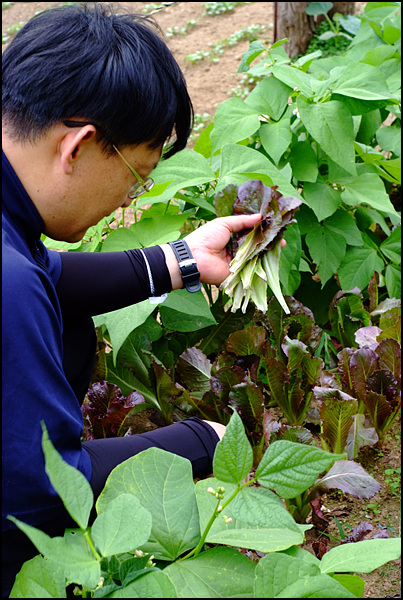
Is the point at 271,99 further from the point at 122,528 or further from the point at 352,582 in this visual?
the point at 122,528

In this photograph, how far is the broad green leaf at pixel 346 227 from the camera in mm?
2242

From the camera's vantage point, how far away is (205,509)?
100 centimetres

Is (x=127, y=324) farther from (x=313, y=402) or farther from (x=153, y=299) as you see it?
(x=313, y=402)

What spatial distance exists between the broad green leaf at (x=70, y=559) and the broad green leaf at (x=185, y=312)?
3.48 feet

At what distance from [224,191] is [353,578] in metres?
1.13

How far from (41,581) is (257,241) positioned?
1124 millimetres

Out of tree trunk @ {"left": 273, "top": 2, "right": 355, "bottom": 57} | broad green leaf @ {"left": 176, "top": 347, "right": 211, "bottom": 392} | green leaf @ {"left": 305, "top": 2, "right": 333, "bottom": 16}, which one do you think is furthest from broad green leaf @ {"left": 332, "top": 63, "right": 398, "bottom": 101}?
green leaf @ {"left": 305, "top": 2, "right": 333, "bottom": 16}

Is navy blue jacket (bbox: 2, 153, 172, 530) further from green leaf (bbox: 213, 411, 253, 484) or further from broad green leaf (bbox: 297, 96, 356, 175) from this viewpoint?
broad green leaf (bbox: 297, 96, 356, 175)

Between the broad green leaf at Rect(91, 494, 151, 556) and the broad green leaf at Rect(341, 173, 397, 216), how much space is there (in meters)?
1.56

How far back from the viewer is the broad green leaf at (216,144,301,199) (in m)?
1.85

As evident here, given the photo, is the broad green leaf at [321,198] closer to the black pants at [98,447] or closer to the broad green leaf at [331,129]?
the broad green leaf at [331,129]

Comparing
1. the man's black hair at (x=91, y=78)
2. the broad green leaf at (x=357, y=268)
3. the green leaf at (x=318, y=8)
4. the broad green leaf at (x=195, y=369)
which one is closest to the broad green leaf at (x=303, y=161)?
the broad green leaf at (x=357, y=268)

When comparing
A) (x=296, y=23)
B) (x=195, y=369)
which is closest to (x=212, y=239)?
(x=195, y=369)

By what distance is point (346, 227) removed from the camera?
2258 millimetres
